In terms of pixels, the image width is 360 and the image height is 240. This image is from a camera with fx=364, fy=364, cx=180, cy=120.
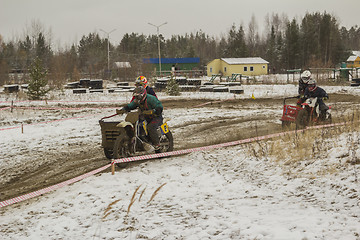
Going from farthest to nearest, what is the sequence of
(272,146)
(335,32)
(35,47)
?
(335,32) < (35,47) < (272,146)

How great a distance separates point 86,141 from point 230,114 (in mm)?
7262

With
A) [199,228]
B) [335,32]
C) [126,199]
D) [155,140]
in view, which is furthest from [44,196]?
[335,32]

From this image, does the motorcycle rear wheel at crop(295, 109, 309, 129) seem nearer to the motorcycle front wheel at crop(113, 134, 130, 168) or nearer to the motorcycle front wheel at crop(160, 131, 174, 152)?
the motorcycle front wheel at crop(160, 131, 174, 152)

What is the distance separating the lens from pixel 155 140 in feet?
28.5

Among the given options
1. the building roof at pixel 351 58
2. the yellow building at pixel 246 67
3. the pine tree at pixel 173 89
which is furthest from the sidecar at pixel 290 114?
the building roof at pixel 351 58

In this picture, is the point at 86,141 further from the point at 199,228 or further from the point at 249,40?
the point at 249,40

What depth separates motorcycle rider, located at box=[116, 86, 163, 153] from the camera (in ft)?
27.9

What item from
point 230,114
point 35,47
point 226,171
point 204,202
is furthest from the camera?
point 35,47

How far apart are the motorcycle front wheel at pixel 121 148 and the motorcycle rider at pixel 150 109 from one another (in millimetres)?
593

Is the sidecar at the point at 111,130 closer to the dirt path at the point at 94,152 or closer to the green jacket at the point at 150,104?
the green jacket at the point at 150,104

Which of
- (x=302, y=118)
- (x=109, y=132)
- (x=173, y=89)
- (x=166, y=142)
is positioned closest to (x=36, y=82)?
(x=173, y=89)

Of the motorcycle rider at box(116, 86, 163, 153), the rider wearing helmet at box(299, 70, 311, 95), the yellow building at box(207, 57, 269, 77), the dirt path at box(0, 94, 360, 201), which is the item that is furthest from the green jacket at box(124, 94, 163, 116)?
the yellow building at box(207, 57, 269, 77)

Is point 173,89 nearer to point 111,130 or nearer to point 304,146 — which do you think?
point 111,130

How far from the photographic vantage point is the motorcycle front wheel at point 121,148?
820cm
